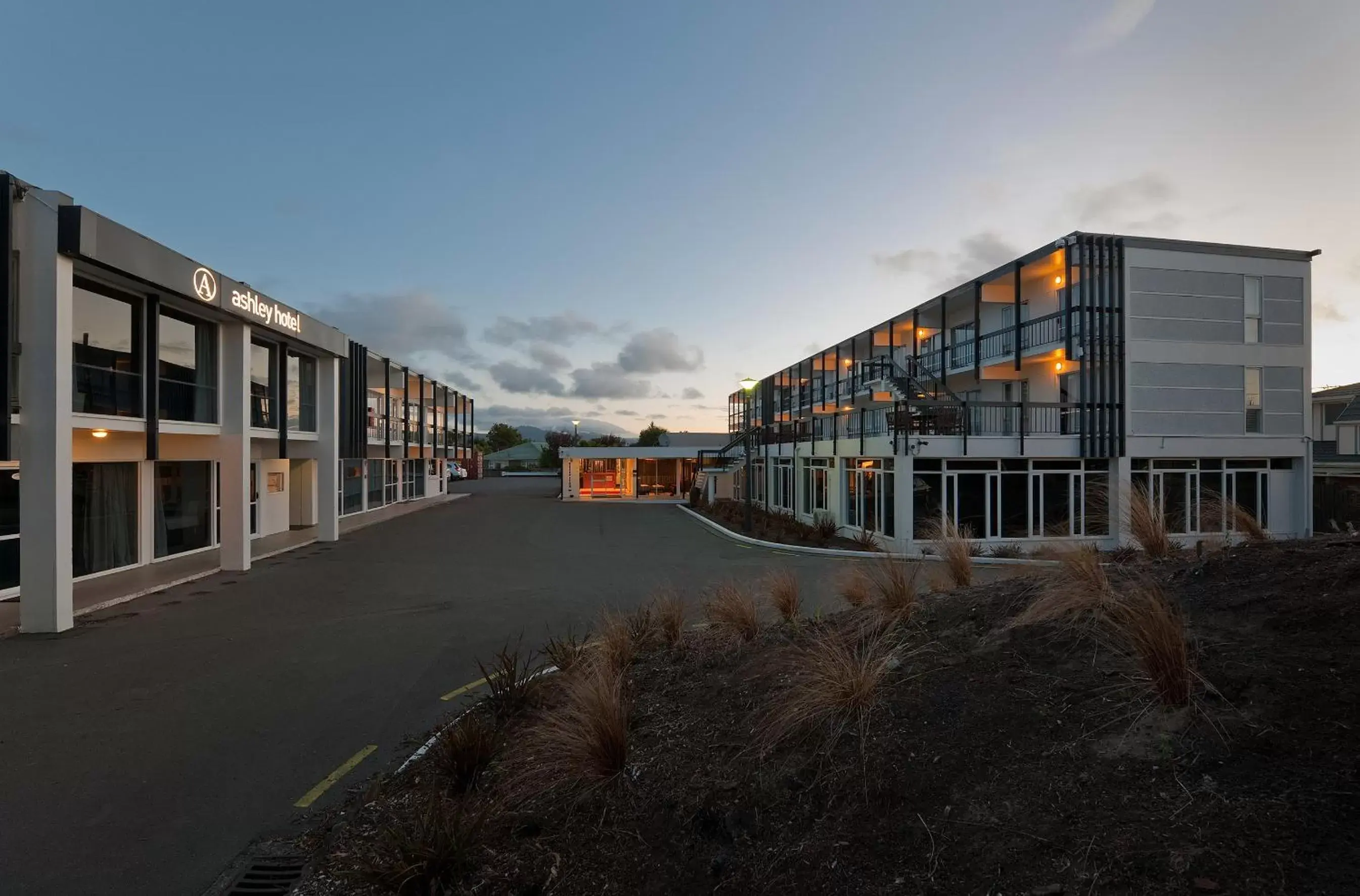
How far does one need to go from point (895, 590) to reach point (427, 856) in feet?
14.8

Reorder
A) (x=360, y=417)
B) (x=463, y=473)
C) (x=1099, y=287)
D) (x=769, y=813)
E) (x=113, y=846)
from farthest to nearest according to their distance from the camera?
(x=463, y=473)
(x=360, y=417)
(x=1099, y=287)
(x=113, y=846)
(x=769, y=813)

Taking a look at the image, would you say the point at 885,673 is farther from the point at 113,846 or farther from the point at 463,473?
the point at 463,473

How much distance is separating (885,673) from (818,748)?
92cm

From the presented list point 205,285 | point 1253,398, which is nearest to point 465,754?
point 205,285

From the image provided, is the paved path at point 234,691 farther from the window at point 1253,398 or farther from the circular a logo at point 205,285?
the window at point 1253,398

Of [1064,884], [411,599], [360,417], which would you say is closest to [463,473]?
[360,417]

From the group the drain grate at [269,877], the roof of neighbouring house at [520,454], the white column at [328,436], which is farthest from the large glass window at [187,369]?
the roof of neighbouring house at [520,454]

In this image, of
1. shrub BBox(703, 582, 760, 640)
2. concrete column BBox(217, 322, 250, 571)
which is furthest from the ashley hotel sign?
shrub BBox(703, 582, 760, 640)

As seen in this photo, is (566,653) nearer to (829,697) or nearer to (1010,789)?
(829,697)

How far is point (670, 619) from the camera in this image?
757 centimetres

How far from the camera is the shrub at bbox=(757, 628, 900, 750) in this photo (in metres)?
4.12

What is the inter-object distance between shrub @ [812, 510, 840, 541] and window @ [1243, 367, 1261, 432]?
1260 cm

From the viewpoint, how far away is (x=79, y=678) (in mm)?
8148

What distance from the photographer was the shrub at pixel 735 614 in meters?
7.01
